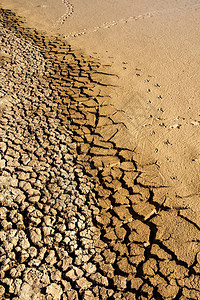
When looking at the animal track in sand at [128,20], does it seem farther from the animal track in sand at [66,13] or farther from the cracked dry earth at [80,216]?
the cracked dry earth at [80,216]

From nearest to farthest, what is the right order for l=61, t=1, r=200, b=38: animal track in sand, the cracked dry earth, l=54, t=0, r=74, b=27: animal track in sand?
the cracked dry earth < l=61, t=1, r=200, b=38: animal track in sand < l=54, t=0, r=74, b=27: animal track in sand

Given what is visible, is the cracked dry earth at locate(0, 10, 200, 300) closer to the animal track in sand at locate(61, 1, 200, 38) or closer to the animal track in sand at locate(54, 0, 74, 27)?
the animal track in sand at locate(61, 1, 200, 38)

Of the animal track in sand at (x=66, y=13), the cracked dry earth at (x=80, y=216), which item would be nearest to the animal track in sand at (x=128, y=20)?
the animal track in sand at (x=66, y=13)

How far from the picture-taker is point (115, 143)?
242 centimetres

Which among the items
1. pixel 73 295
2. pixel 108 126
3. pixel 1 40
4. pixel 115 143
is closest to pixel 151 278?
pixel 73 295

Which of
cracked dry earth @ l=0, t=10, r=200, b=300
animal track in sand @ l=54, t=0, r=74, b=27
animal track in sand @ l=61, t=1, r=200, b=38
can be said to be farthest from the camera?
animal track in sand @ l=54, t=0, r=74, b=27

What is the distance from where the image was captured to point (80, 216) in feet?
6.15

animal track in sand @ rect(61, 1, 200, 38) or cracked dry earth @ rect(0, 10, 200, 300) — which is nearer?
cracked dry earth @ rect(0, 10, 200, 300)

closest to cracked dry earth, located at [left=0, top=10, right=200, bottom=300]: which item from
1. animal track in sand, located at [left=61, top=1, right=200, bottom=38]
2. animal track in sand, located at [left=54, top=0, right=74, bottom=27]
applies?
animal track in sand, located at [left=61, top=1, right=200, bottom=38]

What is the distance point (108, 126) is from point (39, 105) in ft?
2.65

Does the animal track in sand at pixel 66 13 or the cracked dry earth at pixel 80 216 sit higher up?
the animal track in sand at pixel 66 13

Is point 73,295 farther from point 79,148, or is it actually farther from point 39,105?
point 39,105

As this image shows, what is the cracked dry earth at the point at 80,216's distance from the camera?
1.57 metres

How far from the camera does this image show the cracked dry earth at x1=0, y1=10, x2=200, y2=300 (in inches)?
61.7
